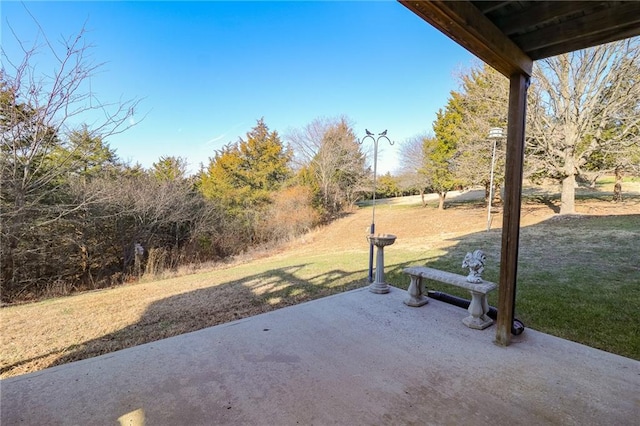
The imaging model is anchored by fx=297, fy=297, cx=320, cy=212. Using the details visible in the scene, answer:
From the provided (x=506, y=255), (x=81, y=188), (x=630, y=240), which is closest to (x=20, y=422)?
(x=506, y=255)

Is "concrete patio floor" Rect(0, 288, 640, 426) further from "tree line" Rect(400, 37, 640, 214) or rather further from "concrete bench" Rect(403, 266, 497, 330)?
"tree line" Rect(400, 37, 640, 214)

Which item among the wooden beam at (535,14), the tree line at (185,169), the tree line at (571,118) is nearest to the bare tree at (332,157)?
the tree line at (185,169)

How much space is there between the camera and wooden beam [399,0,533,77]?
1.57 m

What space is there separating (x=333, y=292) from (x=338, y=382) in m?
2.20

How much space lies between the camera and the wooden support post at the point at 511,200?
2.49 metres

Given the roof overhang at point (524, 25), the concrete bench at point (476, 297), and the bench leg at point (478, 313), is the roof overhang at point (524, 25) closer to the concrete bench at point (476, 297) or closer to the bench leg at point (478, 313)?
the concrete bench at point (476, 297)

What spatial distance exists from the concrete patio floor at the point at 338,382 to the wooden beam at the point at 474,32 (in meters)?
2.27

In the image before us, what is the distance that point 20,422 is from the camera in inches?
69.1

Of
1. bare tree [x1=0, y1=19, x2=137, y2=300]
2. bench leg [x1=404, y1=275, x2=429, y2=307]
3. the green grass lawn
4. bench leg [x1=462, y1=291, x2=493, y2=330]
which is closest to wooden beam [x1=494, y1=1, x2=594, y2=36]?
bench leg [x1=462, y1=291, x2=493, y2=330]

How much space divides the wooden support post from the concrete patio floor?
0.27 metres

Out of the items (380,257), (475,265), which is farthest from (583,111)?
(475,265)

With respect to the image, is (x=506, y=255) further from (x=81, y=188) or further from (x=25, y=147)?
(x=81, y=188)

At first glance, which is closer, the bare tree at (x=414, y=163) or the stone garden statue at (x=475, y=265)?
the stone garden statue at (x=475, y=265)

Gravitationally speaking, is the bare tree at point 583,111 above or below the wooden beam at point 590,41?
above
